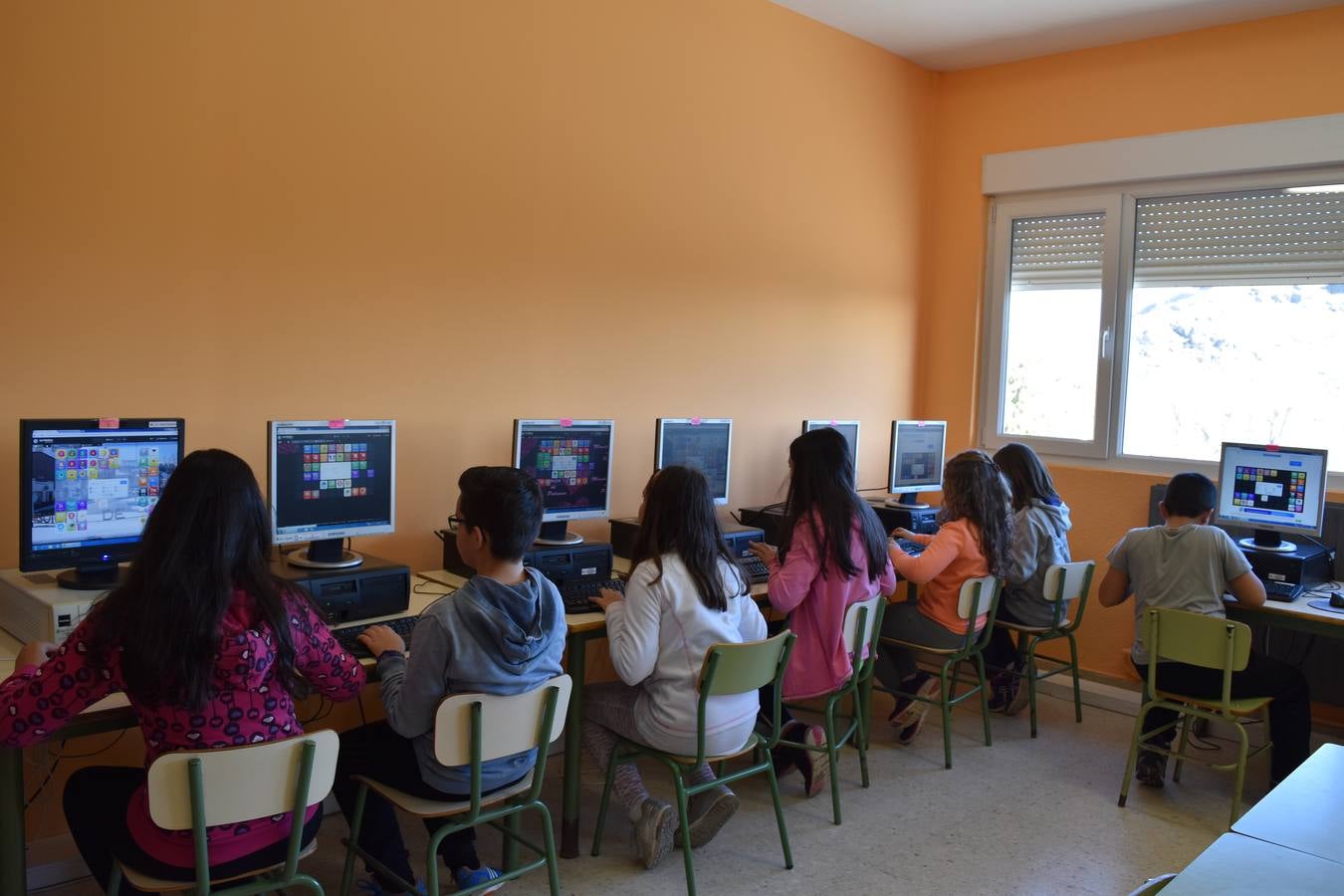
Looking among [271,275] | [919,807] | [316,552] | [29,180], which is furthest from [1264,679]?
[29,180]

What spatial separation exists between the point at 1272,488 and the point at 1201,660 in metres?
1.05

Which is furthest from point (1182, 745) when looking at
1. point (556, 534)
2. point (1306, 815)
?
point (556, 534)

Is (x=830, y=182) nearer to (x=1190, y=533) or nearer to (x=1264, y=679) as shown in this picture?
(x=1190, y=533)

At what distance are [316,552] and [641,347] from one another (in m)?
1.60

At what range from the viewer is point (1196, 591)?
345 cm

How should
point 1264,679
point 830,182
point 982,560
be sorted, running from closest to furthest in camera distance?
point 1264,679, point 982,560, point 830,182

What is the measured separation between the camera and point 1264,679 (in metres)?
3.33

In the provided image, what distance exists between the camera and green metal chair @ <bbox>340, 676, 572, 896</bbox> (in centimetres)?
215

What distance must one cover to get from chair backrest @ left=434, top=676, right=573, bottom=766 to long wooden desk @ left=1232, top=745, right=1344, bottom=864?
1312 mm

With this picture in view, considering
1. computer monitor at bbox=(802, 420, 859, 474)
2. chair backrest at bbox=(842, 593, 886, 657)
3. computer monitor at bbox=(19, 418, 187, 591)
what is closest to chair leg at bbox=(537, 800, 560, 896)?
computer monitor at bbox=(19, 418, 187, 591)

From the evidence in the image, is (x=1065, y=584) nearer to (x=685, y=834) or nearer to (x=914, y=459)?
(x=914, y=459)

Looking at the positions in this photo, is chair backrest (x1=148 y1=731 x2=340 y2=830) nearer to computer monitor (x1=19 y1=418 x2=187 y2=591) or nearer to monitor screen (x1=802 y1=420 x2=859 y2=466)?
computer monitor (x1=19 y1=418 x2=187 y2=591)

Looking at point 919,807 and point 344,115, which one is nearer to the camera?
point 344,115

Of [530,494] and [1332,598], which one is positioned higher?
[530,494]
